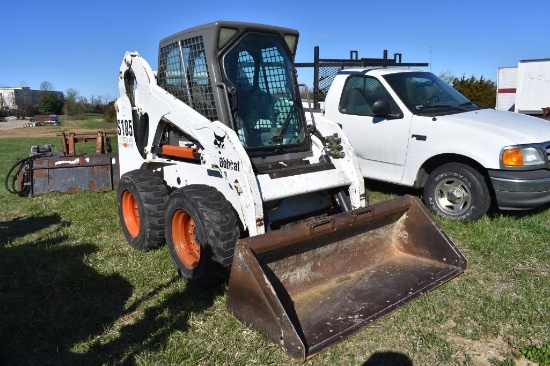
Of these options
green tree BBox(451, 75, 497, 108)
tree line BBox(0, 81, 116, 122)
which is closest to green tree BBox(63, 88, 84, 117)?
tree line BBox(0, 81, 116, 122)

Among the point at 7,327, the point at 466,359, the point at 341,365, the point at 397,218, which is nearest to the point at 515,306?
the point at 466,359

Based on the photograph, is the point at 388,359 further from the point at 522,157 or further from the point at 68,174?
the point at 68,174

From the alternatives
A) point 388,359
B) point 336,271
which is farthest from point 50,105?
point 388,359

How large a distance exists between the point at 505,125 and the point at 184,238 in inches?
158

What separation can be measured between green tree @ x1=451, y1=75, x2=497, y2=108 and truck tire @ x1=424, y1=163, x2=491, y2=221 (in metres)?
13.2

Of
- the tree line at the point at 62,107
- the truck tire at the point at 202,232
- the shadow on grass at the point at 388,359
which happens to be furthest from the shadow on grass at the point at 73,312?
the tree line at the point at 62,107

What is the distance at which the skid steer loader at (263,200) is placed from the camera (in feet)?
11.8

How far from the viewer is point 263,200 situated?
4059 millimetres

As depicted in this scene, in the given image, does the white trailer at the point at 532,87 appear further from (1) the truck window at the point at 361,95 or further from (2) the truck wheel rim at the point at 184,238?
(2) the truck wheel rim at the point at 184,238

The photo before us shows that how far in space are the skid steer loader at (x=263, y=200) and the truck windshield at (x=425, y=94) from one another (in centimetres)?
207

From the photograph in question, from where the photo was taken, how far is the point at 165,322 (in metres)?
3.73

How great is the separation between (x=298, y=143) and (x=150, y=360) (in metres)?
2.57

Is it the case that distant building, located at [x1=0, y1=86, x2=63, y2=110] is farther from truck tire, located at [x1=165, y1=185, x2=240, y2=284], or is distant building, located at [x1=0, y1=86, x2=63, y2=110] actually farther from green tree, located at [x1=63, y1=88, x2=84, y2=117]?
truck tire, located at [x1=165, y1=185, x2=240, y2=284]

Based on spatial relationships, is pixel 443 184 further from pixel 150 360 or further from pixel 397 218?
pixel 150 360
